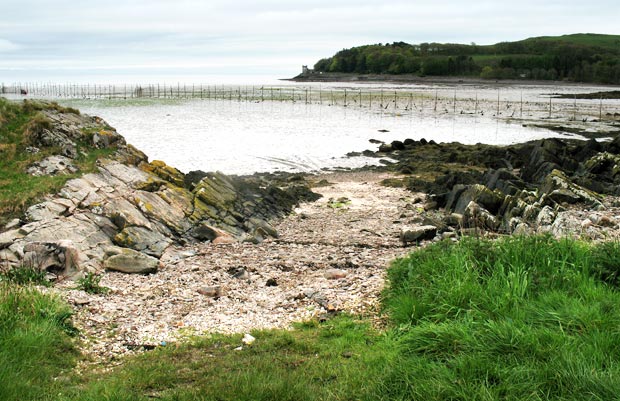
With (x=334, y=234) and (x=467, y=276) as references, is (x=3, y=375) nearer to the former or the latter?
(x=467, y=276)

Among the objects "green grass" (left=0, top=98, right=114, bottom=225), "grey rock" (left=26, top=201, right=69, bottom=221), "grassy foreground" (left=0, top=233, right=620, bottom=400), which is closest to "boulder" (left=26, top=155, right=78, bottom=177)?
"green grass" (left=0, top=98, right=114, bottom=225)

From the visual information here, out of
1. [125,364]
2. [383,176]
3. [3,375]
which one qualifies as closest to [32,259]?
[125,364]

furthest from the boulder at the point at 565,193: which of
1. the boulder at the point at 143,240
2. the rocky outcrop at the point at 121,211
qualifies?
the boulder at the point at 143,240

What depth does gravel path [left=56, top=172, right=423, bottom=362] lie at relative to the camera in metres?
8.15

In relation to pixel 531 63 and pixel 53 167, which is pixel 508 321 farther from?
pixel 531 63

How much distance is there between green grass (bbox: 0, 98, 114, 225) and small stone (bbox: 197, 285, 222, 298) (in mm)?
5274

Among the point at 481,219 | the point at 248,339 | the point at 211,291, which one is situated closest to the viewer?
the point at 248,339

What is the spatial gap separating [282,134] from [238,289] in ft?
123

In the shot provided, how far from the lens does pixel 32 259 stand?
10.5 metres

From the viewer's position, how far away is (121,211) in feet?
47.9

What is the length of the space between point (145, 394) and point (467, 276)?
4309mm

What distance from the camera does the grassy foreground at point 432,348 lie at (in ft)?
17.0

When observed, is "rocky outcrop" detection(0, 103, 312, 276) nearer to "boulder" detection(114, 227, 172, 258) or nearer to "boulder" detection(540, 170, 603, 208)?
"boulder" detection(114, 227, 172, 258)

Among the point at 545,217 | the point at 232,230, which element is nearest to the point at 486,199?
the point at 545,217
